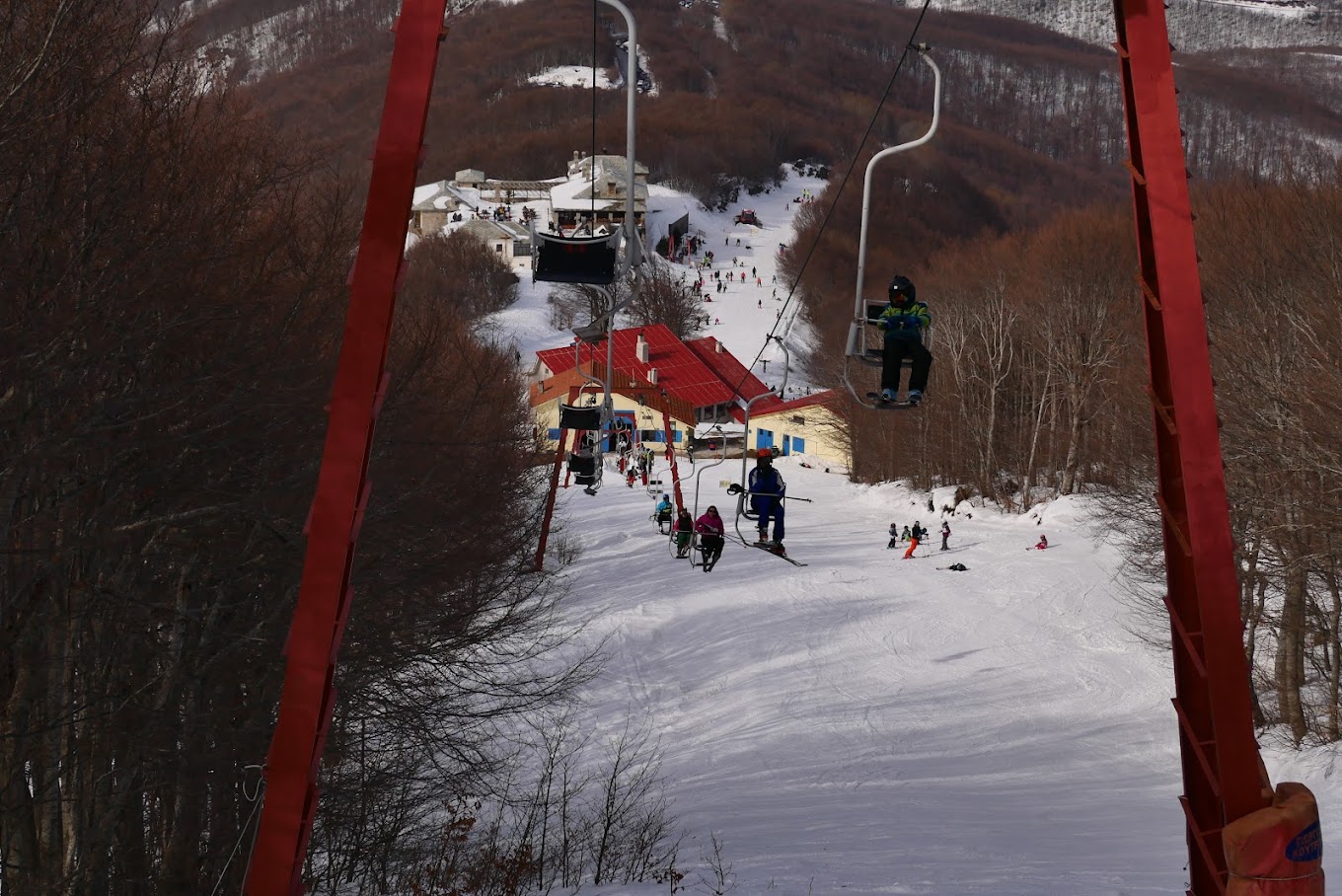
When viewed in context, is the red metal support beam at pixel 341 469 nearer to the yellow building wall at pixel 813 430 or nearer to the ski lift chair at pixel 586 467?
the ski lift chair at pixel 586 467

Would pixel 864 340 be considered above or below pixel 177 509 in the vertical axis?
above

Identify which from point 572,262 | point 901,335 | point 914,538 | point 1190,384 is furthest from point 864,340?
point 914,538

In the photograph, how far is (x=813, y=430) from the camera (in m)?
64.0

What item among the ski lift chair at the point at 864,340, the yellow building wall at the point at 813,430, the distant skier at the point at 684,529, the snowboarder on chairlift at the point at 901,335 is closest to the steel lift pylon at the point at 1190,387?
the ski lift chair at the point at 864,340

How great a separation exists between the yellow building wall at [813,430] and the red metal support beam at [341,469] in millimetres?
55984

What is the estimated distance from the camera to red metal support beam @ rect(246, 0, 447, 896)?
4.82m

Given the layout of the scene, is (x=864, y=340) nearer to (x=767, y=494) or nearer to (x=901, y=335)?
(x=901, y=335)

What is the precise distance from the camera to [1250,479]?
2197 centimetres

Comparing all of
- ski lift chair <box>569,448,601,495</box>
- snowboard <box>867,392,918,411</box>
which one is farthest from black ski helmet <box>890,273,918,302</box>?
ski lift chair <box>569,448,601,495</box>

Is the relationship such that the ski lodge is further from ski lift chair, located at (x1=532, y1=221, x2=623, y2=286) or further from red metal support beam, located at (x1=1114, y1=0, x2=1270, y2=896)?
red metal support beam, located at (x1=1114, y1=0, x2=1270, y2=896)

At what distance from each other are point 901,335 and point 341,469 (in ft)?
16.7

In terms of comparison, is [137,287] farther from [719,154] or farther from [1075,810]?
[719,154]

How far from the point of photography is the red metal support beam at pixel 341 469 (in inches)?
190

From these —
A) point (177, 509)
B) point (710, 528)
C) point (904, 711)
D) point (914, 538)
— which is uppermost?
point (177, 509)
